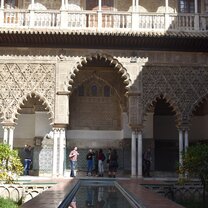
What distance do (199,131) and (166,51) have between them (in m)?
4.81

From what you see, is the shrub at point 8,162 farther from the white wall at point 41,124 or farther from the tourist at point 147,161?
the white wall at point 41,124

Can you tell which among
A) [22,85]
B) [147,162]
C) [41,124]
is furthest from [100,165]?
[22,85]

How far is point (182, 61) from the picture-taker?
16953 millimetres

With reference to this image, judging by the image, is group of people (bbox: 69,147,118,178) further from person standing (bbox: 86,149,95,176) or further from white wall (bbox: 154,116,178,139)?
white wall (bbox: 154,116,178,139)

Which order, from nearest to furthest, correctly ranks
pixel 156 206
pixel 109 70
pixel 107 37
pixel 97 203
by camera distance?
pixel 156 206
pixel 97 203
pixel 107 37
pixel 109 70

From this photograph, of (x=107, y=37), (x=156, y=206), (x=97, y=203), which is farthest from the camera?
(x=107, y=37)

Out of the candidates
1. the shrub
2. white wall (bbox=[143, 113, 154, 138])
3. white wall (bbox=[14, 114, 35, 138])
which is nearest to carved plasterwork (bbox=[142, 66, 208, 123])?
white wall (bbox=[143, 113, 154, 138])

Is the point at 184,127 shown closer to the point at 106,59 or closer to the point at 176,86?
the point at 176,86

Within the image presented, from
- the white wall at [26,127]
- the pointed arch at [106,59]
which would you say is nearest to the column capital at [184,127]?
the pointed arch at [106,59]

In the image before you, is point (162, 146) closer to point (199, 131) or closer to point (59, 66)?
point (199, 131)

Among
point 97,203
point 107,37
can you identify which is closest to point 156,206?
point 97,203

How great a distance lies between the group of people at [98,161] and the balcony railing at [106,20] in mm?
4969

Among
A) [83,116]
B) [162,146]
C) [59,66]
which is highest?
[59,66]

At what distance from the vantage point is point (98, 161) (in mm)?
17859
